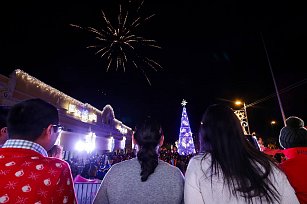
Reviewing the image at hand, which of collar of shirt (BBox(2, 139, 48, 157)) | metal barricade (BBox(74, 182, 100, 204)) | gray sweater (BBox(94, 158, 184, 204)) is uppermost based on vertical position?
collar of shirt (BBox(2, 139, 48, 157))

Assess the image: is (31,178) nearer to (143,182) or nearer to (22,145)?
(22,145)

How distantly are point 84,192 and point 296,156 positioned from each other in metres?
4.10

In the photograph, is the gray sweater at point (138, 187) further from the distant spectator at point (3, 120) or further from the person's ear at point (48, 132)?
the distant spectator at point (3, 120)

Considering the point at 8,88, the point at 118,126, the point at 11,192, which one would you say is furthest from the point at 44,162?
the point at 118,126

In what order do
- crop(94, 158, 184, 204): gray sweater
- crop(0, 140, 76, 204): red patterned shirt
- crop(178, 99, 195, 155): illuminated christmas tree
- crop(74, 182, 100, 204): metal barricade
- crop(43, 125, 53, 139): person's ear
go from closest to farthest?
crop(0, 140, 76, 204): red patterned shirt
crop(43, 125, 53, 139): person's ear
crop(94, 158, 184, 204): gray sweater
crop(74, 182, 100, 204): metal barricade
crop(178, 99, 195, 155): illuminated christmas tree

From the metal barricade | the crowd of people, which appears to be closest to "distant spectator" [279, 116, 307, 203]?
the crowd of people

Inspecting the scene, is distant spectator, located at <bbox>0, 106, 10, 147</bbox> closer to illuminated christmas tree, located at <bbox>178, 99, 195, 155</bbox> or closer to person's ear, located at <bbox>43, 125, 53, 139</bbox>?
person's ear, located at <bbox>43, 125, 53, 139</bbox>

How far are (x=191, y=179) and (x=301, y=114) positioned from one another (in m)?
30.6

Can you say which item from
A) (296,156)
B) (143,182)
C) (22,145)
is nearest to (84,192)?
(143,182)

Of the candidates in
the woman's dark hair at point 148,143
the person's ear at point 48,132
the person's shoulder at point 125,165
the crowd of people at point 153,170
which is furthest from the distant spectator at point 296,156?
the person's ear at point 48,132

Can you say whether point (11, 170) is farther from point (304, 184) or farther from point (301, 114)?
point (301, 114)

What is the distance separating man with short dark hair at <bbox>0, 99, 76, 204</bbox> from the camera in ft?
4.99

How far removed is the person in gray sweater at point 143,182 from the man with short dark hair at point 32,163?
479 mm

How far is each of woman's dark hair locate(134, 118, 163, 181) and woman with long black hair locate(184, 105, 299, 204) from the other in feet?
1.39
